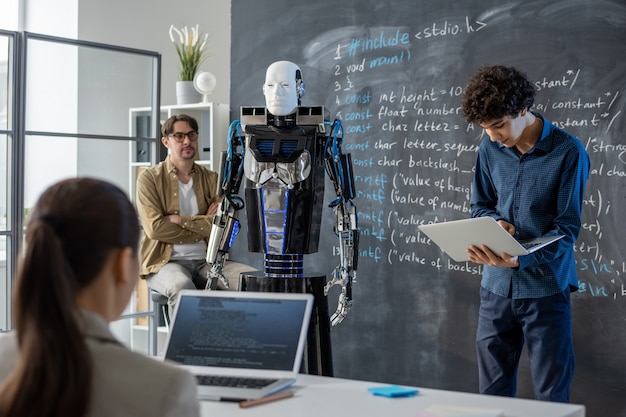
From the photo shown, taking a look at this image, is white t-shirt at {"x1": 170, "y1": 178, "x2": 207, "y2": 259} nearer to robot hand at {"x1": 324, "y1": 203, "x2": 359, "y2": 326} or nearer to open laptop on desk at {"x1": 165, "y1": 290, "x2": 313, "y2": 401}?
robot hand at {"x1": 324, "y1": 203, "x2": 359, "y2": 326}

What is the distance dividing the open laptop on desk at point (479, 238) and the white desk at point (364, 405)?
2.85 ft

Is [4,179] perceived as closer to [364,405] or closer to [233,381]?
[233,381]

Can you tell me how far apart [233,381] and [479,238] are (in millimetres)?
1189

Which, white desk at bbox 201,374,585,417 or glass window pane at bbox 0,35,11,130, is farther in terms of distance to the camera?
glass window pane at bbox 0,35,11,130

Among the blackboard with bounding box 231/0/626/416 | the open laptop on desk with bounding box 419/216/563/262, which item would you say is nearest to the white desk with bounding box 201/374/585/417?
the open laptop on desk with bounding box 419/216/563/262

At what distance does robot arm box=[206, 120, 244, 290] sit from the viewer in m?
3.52

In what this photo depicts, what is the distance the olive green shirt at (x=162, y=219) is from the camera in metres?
4.30

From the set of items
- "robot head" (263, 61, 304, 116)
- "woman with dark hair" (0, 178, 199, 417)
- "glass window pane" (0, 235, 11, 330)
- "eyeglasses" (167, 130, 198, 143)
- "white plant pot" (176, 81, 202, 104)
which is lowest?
"glass window pane" (0, 235, 11, 330)

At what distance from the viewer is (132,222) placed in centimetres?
121

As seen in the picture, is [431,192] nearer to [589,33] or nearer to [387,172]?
[387,172]

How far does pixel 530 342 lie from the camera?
2924mm

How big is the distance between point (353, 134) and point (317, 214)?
3.65 feet

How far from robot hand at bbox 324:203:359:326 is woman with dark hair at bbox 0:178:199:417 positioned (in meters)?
2.25

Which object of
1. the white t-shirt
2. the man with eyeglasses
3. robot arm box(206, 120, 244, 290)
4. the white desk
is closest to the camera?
the white desk
